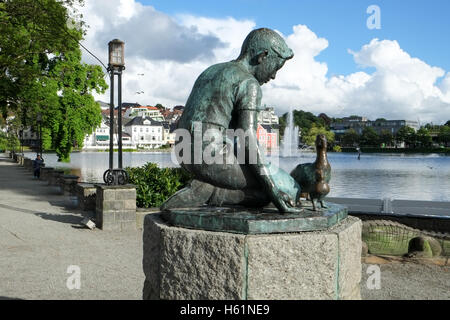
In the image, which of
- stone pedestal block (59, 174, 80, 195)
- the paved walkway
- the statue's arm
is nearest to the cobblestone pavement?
the paved walkway

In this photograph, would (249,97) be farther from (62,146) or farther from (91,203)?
(62,146)

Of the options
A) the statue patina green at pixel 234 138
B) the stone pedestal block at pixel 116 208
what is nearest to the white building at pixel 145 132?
the stone pedestal block at pixel 116 208

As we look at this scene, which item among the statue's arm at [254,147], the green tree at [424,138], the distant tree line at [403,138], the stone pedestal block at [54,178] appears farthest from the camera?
the distant tree line at [403,138]

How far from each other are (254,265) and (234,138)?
1059 mm

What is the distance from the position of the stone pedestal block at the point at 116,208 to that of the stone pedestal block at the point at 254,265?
6.83 meters

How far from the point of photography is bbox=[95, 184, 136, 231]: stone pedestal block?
9.62 meters

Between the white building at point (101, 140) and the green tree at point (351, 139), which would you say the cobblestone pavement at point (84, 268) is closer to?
the white building at point (101, 140)

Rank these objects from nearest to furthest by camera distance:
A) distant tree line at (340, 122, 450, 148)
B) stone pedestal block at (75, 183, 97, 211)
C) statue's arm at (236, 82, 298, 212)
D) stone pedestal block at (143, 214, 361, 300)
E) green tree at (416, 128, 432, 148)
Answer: stone pedestal block at (143, 214, 361, 300) → statue's arm at (236, 82, 298, 212) → stone pedestal block at (75, 183, 97, 211) → green tree at (416, 128, 432, 148) → distant tree line at (340, 122, 450, 148)

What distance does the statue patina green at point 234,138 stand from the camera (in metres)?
3.27

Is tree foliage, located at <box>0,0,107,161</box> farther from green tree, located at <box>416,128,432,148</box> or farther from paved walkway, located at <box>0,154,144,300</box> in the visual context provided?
green tree, located at <box>416,128,432,148</box>

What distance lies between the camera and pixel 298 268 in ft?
9.40

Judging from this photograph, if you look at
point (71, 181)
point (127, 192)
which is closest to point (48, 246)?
point (127, 192)

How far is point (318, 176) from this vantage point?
340 centimetres

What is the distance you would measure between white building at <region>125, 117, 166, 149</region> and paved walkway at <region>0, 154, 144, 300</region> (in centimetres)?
10518
